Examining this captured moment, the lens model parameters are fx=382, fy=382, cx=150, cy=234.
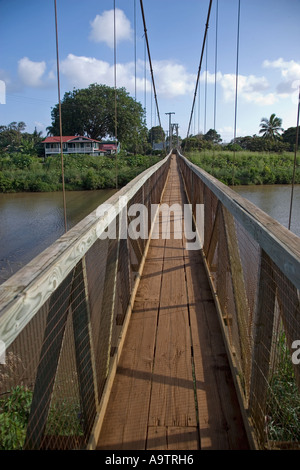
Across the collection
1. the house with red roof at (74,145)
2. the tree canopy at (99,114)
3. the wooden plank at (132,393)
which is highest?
the tree canopy at (99,114)

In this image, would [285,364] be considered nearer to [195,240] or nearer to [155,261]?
[155,261]

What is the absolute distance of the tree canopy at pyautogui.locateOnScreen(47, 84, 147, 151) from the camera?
3894cm

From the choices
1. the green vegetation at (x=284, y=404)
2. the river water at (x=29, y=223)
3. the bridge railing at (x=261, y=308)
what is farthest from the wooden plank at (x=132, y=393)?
the river water at (x=29, y=223)

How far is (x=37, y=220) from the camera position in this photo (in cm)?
1577

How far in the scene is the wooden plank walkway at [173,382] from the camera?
1.13m

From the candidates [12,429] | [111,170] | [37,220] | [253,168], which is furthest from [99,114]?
[12,429]

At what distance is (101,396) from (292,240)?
2.78 ft

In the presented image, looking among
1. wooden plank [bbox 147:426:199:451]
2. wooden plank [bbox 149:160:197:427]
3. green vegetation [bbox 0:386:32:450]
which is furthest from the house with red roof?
wooden plank [bbox 147:426:199:451]

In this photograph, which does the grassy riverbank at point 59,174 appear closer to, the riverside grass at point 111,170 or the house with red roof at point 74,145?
the riverside grass at point 111,170

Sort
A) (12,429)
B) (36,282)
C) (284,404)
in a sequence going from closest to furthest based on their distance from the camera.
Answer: (36,282)
(284,404)
(12,429)

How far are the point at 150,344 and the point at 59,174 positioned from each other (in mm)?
26518

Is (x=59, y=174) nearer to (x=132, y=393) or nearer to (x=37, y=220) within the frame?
(x=37, y=220)

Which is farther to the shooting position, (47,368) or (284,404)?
(284,404)

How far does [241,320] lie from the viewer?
1401 millimetres
